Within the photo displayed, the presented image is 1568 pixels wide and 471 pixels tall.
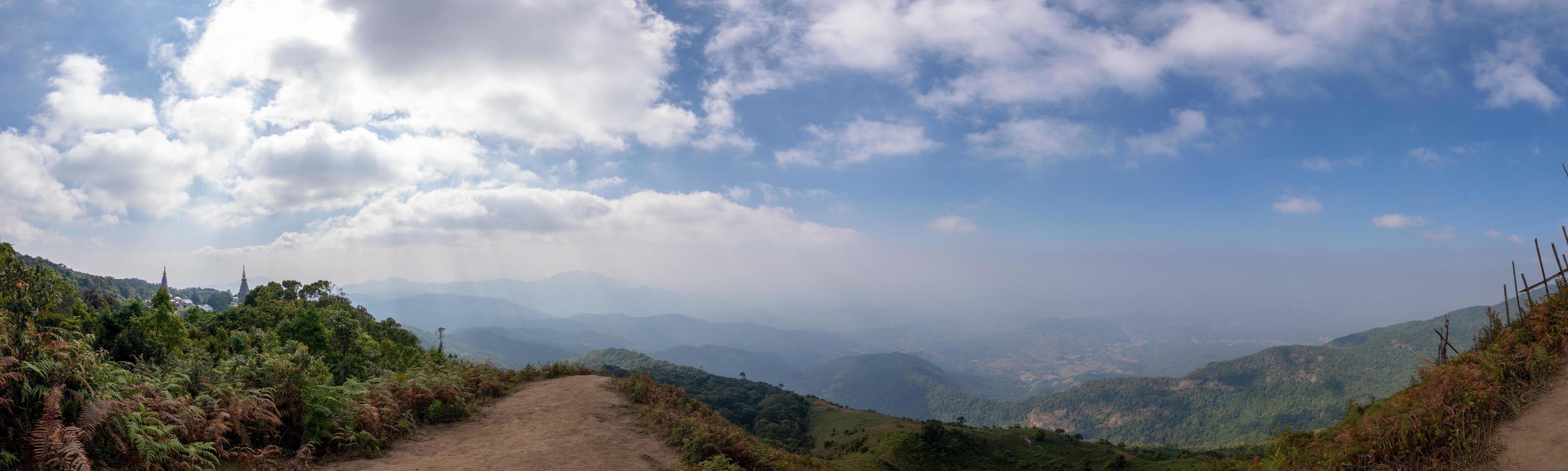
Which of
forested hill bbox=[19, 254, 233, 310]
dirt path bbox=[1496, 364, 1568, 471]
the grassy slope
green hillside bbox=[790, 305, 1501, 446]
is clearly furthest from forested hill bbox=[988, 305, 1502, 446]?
forested hill bbox=[19, 254, 233, 310]

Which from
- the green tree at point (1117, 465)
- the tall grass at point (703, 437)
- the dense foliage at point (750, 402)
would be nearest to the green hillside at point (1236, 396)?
the dense foliage at point (750, 402)

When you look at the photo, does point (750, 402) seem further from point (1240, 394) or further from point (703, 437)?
point (1240, 394)

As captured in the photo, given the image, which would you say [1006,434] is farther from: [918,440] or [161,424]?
[161,424]

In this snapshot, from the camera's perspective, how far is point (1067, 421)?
5443 inches

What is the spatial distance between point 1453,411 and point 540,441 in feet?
55.6

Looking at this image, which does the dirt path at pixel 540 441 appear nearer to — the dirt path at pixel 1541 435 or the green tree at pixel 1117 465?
the dirt path at pixel 1541 435

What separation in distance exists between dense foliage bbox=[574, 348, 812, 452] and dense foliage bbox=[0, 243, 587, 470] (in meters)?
30.9

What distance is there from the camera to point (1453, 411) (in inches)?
397

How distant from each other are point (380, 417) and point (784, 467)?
7987 mm

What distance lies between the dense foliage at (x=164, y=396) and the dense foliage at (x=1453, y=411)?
1796cm

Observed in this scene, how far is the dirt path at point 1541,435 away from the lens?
30.1 ft

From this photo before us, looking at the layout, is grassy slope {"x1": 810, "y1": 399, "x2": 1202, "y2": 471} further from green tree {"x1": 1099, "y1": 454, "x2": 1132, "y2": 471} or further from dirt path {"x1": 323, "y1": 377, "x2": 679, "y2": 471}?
dirt path {"x1": 323, "y1": 377, "x2": 679, "y2": 471}

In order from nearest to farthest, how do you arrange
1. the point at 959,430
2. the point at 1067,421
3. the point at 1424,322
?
the point at 959,430 → the point at 1067,421 → the point at 1424,322

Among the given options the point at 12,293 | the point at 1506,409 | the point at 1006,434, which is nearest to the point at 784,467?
the point at 1506,409
